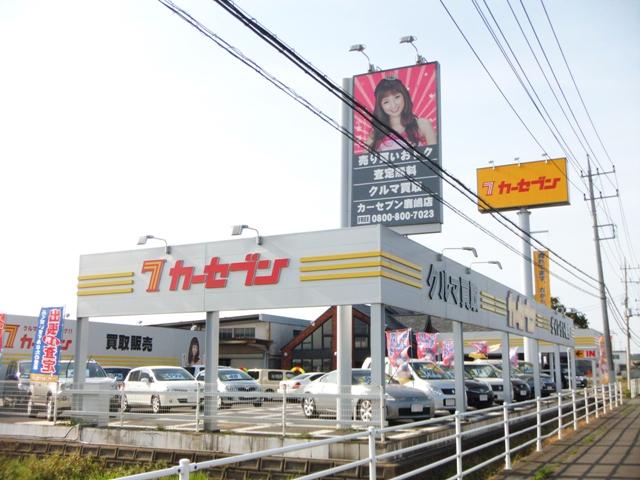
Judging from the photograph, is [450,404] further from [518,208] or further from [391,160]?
[518,208]

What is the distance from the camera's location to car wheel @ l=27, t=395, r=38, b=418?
19.1 m

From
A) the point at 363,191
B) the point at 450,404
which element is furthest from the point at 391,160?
the point at 450,404

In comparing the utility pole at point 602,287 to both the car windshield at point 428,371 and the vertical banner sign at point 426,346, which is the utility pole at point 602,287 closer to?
the vertical banner sign at point 426,346

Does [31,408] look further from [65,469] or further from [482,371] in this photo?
[482,371]

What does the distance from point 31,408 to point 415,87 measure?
15.3 m

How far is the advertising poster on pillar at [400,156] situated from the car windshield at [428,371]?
4223mm

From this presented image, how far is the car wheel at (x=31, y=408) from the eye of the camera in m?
19.1

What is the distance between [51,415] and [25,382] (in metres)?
1.30

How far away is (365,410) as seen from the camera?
14875 mm

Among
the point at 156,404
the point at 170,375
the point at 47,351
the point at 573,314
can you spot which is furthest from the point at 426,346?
the point at 573,314

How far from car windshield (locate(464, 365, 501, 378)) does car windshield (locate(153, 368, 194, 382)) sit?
11.2 metres

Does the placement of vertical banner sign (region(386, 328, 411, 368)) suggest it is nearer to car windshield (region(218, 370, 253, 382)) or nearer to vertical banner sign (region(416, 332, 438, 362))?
car windshield (region(218, 370, 253, 382))

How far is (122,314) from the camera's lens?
61.2 feet

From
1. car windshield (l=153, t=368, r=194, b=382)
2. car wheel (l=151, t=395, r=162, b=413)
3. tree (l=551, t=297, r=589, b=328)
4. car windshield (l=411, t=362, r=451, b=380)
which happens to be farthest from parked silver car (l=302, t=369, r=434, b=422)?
tree (l=551, t=297, r=589, b=328)
